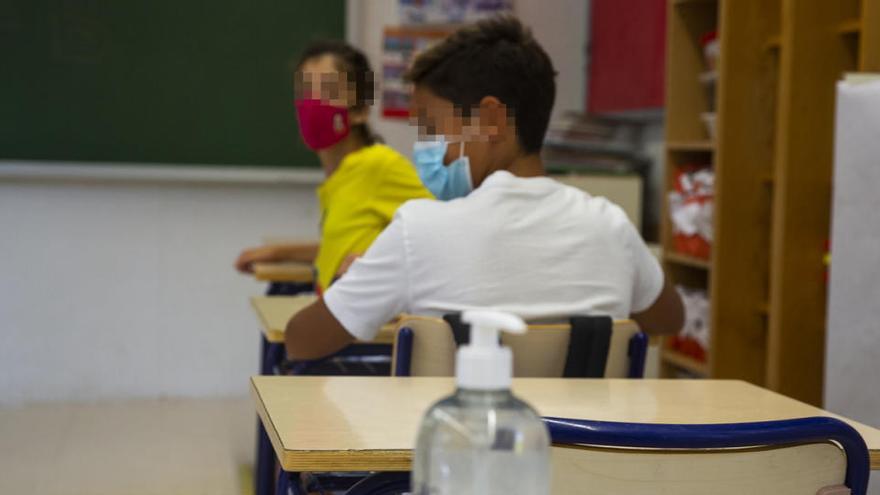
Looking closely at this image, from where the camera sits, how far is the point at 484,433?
2.27 ft

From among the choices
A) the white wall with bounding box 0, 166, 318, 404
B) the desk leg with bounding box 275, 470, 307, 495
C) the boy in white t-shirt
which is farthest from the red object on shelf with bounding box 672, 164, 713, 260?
the desk leg with bounding box 275, 470, 307, 495

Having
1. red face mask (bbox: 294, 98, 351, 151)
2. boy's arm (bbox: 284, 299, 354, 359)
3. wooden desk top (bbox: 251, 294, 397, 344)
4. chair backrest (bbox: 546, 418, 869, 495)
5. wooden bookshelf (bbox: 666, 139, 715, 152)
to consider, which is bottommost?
wooden desk top (bbox: 251, 294, 397, 344)

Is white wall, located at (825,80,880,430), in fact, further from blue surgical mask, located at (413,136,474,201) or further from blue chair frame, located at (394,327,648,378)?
blue surgical mask, located at (413,136,474,201)

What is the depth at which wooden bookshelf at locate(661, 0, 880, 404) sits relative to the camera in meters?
3.31

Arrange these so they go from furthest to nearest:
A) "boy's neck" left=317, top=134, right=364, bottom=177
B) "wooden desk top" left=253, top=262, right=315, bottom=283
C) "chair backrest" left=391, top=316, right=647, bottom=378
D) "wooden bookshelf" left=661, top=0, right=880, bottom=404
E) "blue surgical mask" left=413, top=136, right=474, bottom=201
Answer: "wooden bookshelf" left=661, top=0, right=880, bottom=404
"wooden desk top" left=253, top=262, right=315, bottom=283
"boy's neck" left=317, top=134, right=364, bottom=177
"blue surgical mask" left=413, top=136, right=474, bottom=201
"chair backrest" left=391, top=316, right=647, bottom=378

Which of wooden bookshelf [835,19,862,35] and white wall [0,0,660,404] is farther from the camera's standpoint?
white wall [0,0,660,404]

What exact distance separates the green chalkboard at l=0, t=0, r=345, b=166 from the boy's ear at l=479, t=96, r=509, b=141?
288 cm

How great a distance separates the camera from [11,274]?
4578 millimetres

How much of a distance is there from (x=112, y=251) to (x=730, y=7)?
2.61 metres

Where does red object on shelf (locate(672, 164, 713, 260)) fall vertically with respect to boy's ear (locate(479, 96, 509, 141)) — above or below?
below

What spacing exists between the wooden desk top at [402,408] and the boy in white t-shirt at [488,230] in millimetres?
217

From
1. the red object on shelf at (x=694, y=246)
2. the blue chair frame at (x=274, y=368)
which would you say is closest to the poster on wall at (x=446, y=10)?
the red object on shelf at (x=694, y=246)

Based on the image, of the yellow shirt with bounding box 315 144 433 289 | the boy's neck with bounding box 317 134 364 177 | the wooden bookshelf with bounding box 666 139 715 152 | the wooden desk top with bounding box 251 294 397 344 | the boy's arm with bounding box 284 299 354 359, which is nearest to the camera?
the boy's arm with bounding box 284 299 354 359

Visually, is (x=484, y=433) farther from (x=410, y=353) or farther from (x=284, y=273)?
(x=284, y=273)
